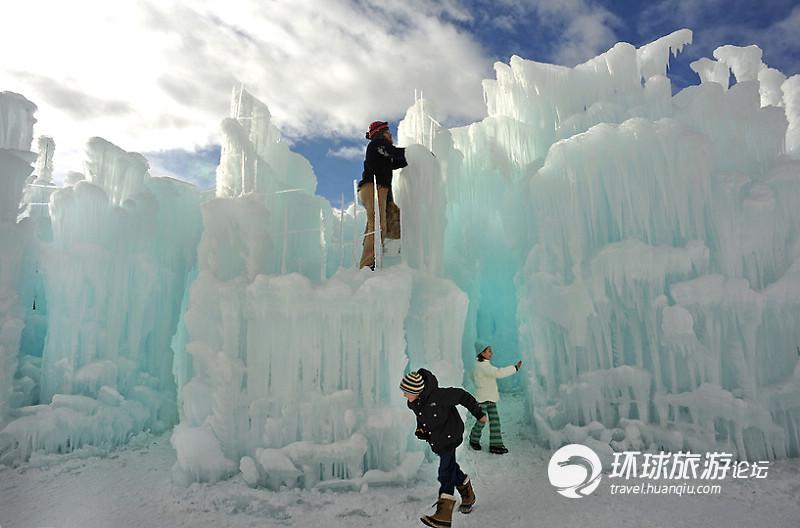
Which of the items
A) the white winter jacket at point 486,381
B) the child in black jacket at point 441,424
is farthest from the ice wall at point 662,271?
the child in black jacket at point 441,424

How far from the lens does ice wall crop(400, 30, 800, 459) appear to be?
Result: 22.0 ft

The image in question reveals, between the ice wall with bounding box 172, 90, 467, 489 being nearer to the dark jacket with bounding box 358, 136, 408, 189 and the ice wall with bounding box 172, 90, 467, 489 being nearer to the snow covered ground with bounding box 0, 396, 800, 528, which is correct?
the snow covered ground with bounding box 0, 396, 800, 528

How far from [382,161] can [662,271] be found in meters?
4.99

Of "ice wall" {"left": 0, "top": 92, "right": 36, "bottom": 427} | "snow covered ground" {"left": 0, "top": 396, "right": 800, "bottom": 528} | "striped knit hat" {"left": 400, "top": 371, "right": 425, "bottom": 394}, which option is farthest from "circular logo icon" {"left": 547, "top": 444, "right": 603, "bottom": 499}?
"ice wall" {"left": 0, "top": 92, "right": 36, "bottom": 427}

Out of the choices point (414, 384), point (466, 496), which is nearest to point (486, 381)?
point (466, 496)

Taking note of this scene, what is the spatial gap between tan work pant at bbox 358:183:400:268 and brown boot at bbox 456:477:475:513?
3769mm

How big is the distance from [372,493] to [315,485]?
83cm

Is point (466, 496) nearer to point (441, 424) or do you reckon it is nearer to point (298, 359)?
point (441, 424)

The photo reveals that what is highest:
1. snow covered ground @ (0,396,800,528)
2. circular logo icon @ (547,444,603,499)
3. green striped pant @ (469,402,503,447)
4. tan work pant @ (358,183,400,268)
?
tan work pant @ (358,183,400,268)

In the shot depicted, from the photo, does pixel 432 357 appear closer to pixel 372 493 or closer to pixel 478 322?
pixel 372 493

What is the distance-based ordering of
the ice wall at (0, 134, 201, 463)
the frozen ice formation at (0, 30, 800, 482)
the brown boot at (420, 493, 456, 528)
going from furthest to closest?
1. the ice wall at (0, 134, 201, 463)
2. the frozen ice formation at (0, 30, 800, 482)
3. the brown boot at (420, 493, 456, 528)

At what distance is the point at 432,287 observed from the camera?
7.27m

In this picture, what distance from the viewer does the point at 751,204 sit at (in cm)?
705

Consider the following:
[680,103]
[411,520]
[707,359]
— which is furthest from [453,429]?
[680,103]
